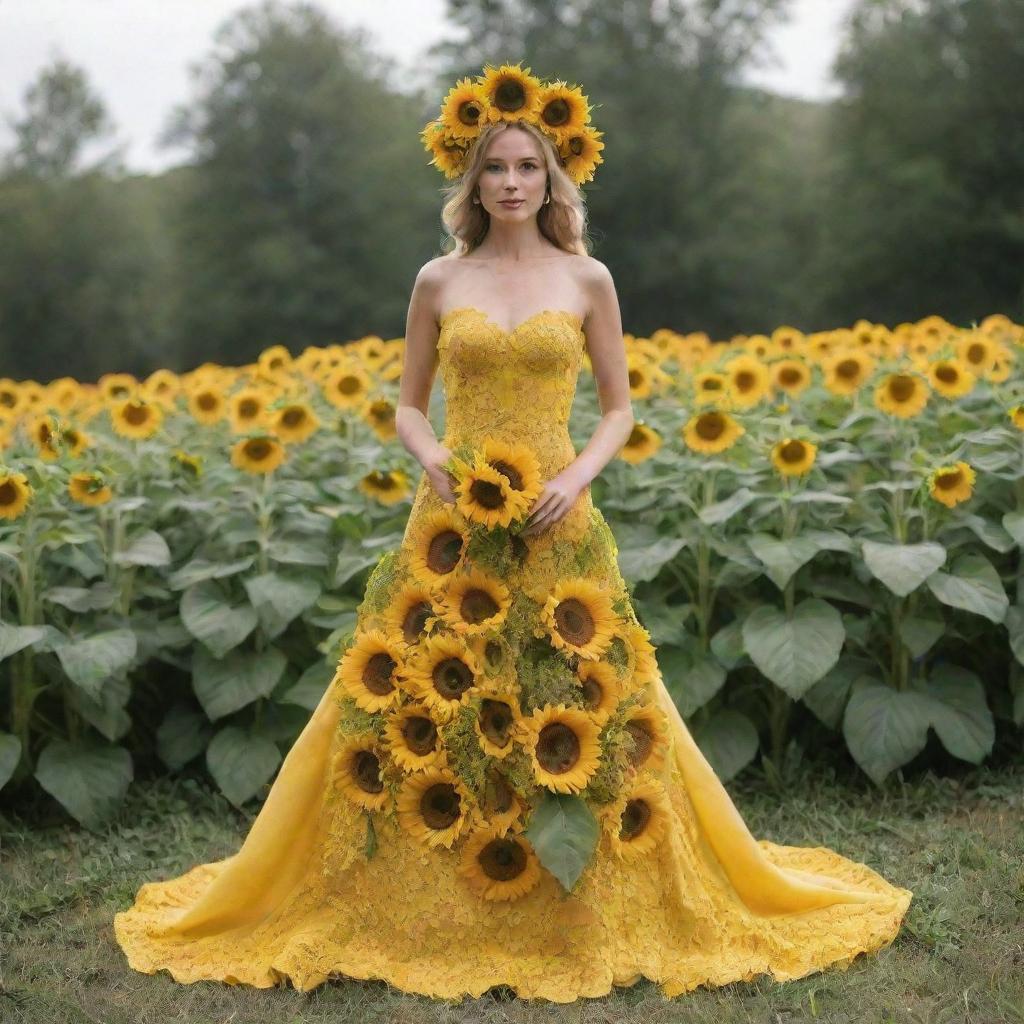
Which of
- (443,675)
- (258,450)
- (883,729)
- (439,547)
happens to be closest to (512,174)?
(439,547)

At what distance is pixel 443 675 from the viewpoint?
3.06 metres

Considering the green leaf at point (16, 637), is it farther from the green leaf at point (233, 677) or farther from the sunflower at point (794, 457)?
the sunflower at point (794, 457)

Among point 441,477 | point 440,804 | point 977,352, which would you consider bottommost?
point 440,804

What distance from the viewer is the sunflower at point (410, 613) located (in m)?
3.12

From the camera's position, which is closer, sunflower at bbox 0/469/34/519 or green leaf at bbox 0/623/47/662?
green leaf at bbox 0/623/47/662

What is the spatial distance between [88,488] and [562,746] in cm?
220

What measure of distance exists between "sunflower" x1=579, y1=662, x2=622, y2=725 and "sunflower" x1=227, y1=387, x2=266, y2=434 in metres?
2.27

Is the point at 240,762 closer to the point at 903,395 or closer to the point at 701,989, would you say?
the point at 701,989

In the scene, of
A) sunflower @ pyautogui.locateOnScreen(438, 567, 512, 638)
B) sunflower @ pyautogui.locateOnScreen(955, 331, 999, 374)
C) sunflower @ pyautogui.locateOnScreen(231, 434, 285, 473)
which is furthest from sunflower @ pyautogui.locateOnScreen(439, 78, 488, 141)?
sunflower @ pyautogui.locateOnScreen(955, 331, 999, 374)

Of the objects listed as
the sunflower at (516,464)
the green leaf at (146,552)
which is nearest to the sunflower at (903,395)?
the sunflower at (516,464)

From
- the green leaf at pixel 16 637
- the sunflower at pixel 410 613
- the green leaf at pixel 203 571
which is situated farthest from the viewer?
the green leaf at pixel 203 571

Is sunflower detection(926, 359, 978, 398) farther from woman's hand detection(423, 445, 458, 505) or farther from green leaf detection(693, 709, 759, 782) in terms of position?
woman's hand detection(423, 445, 458, 505)

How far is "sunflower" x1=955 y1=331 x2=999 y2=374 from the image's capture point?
5.43m

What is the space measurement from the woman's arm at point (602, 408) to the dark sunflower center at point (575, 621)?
0.64ft
